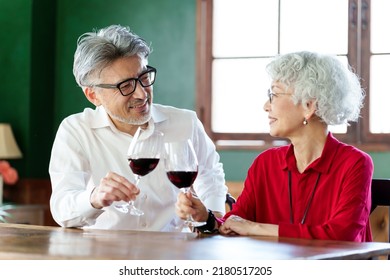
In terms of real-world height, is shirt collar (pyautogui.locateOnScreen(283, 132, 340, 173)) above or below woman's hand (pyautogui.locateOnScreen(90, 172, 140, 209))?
above

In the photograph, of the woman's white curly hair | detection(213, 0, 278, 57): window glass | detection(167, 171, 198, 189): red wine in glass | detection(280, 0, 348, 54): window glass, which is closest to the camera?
detection(167, 171, 198, 189): red wine in glass

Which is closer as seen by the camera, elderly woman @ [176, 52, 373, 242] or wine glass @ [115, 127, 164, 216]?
wine glass @ [115, 127, 164, 216]

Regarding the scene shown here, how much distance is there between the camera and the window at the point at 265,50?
5.11 metres

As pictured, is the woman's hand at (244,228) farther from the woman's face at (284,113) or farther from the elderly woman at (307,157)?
the woman's face at (284,113)

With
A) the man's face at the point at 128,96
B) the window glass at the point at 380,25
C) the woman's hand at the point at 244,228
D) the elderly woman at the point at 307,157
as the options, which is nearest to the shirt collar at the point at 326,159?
the elderly woman at the point at 307,157

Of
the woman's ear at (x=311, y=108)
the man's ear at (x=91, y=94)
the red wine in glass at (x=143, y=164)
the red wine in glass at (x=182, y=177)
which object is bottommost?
the red wine in glass at (x=182, y=177)

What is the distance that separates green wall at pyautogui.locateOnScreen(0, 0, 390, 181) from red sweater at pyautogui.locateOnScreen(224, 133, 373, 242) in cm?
287

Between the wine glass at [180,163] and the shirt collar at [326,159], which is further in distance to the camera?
the shirt collar at [326,159]

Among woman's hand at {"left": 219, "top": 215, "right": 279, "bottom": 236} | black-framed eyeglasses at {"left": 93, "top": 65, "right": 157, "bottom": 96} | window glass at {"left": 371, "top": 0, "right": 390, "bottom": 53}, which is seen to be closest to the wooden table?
woman's hand at {"left": 219, "top": 215, "right": 279, "bottom": 236}

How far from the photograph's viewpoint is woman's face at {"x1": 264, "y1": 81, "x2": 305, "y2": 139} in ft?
8.77

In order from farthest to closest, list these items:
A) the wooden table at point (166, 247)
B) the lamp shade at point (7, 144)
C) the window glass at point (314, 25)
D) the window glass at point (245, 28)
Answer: the lamp shade at point (7, 144) → the window glass at point (245, 28) → the window glass at point (314, 25) → the wooden table at point (166, 247)

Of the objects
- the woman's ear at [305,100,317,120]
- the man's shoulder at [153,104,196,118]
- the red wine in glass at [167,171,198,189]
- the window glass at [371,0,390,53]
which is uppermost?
the window glass at [371,0,390,53]

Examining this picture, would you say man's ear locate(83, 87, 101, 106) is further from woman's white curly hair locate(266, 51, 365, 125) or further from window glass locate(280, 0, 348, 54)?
window glass locate(280, 0, 348, 54)

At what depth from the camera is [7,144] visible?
221 inches
